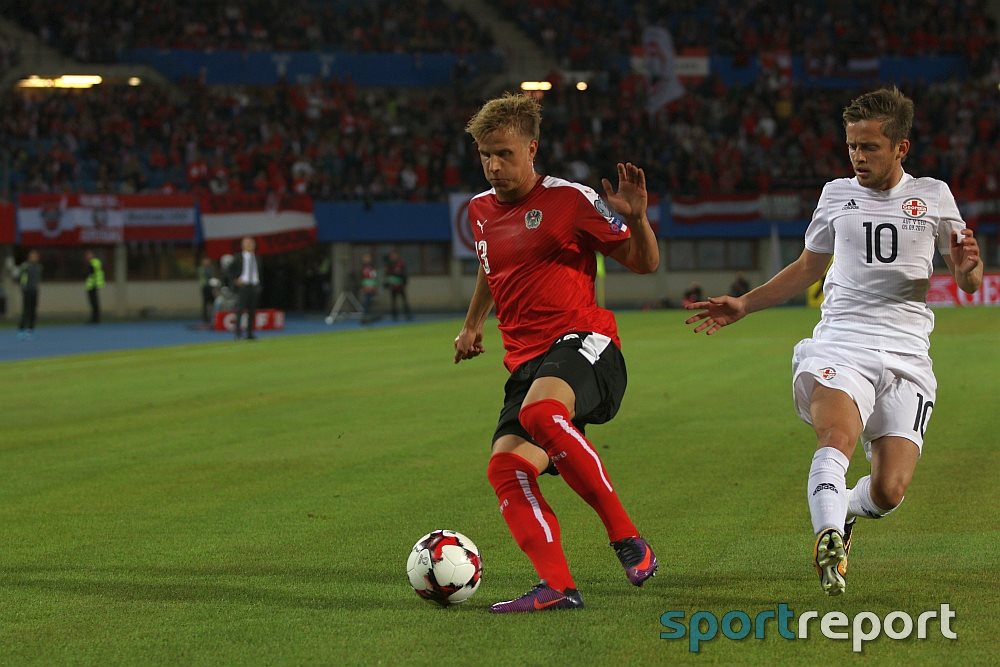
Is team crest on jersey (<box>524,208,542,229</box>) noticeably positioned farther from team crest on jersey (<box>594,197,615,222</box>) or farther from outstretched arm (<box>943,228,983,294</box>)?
outstretched arm (<box>943,228,983,294</box>)

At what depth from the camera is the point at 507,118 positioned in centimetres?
611

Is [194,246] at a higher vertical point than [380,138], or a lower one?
lower

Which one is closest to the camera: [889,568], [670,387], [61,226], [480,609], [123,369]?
[480,609]

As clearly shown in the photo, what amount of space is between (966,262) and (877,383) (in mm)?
639

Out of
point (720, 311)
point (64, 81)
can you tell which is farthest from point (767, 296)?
point (64, 81)

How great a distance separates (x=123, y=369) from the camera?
896 inches

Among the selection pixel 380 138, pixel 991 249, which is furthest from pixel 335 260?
pixel 991 249

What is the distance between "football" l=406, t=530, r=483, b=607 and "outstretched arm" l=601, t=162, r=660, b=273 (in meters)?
1.43

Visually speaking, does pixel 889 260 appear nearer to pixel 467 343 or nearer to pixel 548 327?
pixel 548 327

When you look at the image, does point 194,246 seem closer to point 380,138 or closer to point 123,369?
point 380,138

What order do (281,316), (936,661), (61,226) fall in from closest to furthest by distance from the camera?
1. (936,661)
2. (281,316)
3. (61,226)

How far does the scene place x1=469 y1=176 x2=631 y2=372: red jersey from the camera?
20.6 feet

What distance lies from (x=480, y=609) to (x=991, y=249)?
4892 centimetres

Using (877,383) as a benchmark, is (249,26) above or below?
above
